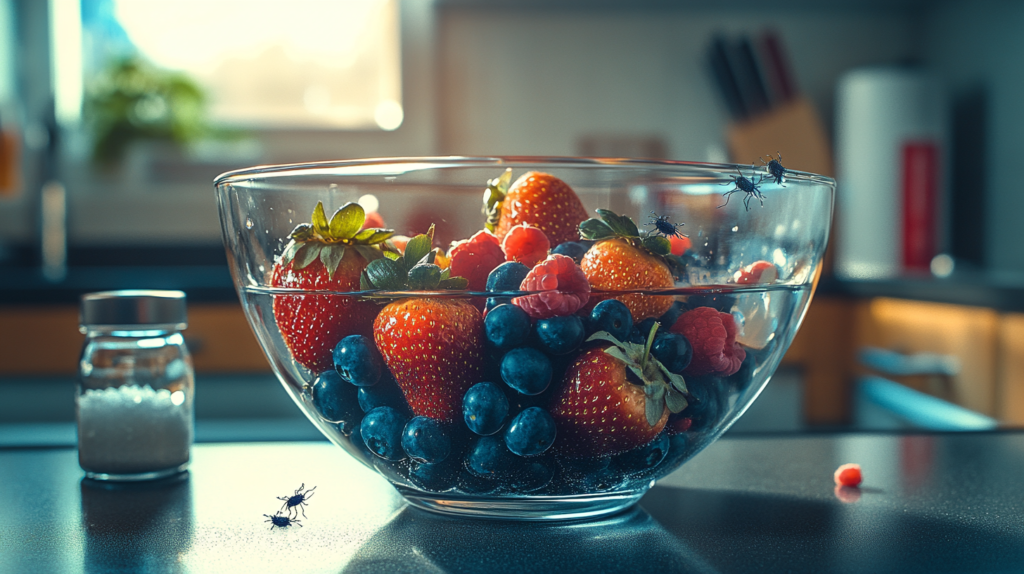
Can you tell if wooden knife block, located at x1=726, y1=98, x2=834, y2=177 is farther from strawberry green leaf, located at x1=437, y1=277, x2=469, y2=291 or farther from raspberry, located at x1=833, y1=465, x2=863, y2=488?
strawberry green leaf, located at x1=437, y1=277, x2=469, y2=291

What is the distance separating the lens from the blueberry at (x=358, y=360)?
46 centimetres

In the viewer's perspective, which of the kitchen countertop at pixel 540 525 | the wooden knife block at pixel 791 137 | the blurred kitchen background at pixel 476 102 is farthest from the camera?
the wooden knife block at pixel 791 137

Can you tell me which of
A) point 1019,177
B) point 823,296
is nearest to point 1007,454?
point 823,296

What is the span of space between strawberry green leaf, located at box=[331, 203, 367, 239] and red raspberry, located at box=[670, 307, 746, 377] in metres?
0.18

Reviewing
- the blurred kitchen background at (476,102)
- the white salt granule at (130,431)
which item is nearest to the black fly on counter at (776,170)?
the white salt granule at (130,431)

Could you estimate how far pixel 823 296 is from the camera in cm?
185

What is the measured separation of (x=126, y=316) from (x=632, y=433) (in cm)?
36

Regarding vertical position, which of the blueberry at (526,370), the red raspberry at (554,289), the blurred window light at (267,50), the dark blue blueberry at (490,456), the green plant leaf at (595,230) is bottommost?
the dark blue blueberry at (490,456)

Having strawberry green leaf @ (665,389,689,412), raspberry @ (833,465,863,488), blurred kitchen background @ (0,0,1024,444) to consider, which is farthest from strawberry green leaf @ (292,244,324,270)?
blurred kitchen background @ (0,0,1024,444)

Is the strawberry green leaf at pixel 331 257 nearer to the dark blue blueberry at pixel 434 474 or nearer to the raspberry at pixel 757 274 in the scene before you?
the dark blue blueberry at pixel 434 474

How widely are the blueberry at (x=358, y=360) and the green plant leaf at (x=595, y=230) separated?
13 centimetres

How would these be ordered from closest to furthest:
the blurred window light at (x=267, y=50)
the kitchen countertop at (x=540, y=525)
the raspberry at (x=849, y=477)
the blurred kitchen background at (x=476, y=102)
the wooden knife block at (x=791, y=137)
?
the kitchen countertop at (x=540, y=525) < the raspberry at (x=849, y=477) < the blurred kitchen background at (x=476, y=102) < the wooden knife block at (x=791, y=137) < the blurred window light at (x=267, y=50)

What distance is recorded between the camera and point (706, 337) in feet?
1.53

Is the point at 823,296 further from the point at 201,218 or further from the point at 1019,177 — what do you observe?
the point at 201,218
